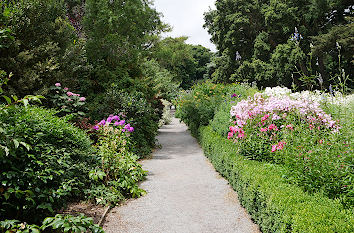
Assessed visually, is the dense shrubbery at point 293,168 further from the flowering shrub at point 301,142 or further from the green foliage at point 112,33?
the green foliage at point 112,33

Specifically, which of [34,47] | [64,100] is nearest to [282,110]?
[64,100]

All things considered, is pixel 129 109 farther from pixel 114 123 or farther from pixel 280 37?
pixel 280 37

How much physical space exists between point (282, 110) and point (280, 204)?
9.62 ft

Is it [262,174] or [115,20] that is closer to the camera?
[262,174]

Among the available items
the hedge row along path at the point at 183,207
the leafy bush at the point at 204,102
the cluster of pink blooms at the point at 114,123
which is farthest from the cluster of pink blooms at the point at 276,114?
the leafy bush at the point at 204,102

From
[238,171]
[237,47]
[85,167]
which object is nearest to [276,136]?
[238,171]

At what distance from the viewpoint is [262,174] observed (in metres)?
4.27

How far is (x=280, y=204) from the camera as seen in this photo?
10.5 ft

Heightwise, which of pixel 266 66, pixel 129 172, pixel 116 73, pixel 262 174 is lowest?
pixel 129 172

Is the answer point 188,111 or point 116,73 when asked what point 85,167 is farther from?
point 188,111

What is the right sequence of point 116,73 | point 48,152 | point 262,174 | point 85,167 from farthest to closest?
1. point 116,73
2. point 85,167
3. point 262,174
4. point 48,152

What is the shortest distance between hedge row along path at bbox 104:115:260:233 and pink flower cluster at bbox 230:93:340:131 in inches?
Answer: 66.7

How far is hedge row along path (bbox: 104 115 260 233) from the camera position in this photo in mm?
4270

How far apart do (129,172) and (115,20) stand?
6.90m
